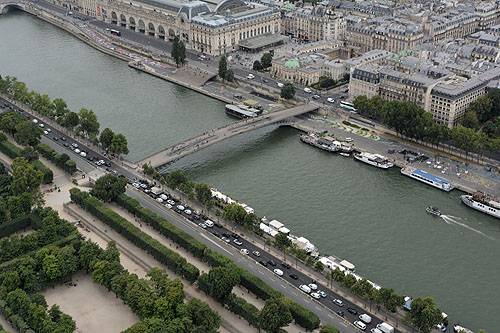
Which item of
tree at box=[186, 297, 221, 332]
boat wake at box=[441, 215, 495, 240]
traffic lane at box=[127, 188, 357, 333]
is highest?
tree at box=[186, 297, 221, 332]

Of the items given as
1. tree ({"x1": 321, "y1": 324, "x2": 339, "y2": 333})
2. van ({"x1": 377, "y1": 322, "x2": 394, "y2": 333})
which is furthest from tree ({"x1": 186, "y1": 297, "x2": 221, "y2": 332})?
van ({"x1": 377, "y1": 322, "x2": 394, "y2": 333})

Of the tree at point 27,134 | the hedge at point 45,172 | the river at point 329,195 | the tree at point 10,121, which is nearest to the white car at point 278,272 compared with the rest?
the river at point 329,195

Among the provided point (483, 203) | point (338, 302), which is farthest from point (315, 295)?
point (483, 203)

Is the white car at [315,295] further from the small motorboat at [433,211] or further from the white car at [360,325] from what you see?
the small motorboat at [433,211]

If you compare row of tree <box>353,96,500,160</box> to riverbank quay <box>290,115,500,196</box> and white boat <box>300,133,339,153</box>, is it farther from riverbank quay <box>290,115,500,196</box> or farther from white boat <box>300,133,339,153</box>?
white boat <box>300,133,339,153</box>

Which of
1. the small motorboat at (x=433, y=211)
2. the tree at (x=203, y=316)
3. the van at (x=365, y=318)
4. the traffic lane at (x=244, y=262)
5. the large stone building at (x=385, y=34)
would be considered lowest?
the small motorboat at (x=433, y=211)

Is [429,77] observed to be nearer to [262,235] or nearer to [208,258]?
[262,235]
